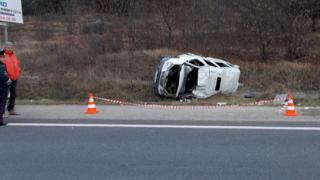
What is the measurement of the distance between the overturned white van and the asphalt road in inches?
219

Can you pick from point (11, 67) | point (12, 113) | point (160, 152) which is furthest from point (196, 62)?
point (160, 152)

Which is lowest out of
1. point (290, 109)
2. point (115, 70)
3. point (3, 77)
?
point (115, 70)

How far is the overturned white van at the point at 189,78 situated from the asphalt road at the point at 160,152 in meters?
5.57

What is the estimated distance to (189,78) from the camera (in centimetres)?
1686

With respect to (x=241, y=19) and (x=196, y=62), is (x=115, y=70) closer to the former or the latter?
(x=196, y=62)

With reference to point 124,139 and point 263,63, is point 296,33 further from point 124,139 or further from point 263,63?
point 124,139

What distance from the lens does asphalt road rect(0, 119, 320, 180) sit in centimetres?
677

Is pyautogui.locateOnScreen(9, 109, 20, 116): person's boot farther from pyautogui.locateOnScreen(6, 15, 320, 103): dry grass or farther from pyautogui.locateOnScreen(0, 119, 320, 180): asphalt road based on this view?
pyautogui.locateOnScreen(6, 15, 320, 103): dry grass

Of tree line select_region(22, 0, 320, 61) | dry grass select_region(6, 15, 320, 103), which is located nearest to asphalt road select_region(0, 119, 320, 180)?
dry grass select_region(6, 15, 320, 103)

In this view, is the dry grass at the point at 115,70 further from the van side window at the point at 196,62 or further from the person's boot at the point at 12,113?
the person's boot at the point at 12,113

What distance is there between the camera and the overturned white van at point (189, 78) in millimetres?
16422

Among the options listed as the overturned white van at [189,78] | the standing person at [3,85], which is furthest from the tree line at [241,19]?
the standing person at [3,85]

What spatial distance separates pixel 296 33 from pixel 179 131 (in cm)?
1457

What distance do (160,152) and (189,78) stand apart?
9017mm
